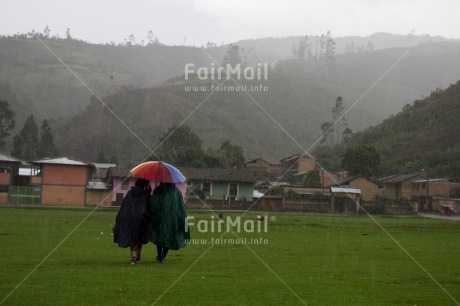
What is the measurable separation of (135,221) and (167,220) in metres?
0.73

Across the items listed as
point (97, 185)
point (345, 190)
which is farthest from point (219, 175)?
point (345, 190)

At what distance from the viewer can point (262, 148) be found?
504 ft

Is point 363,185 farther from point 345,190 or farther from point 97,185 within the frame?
point 97,185

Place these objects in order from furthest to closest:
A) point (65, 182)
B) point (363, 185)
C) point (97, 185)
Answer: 1. point (363, 185)
2. point (97, 185)
3. point (65, 182)

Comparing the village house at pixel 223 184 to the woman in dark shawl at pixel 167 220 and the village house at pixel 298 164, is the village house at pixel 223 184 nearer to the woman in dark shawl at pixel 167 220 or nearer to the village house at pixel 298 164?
the village house at pixel 298 164

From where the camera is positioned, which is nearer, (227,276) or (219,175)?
(227,276)

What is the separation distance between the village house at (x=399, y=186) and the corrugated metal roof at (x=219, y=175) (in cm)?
2020

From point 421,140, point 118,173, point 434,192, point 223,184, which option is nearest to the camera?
point 118,173

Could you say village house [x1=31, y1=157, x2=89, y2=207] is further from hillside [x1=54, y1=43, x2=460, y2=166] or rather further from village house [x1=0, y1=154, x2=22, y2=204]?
hillside [x1=54, y1=43, x2=460, y2=166]

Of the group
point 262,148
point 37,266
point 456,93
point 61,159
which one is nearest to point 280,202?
point 61,159

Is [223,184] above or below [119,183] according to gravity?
above

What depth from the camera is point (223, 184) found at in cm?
7262

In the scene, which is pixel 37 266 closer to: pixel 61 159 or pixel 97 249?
pixel 97 249

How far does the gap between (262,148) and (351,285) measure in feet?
467
